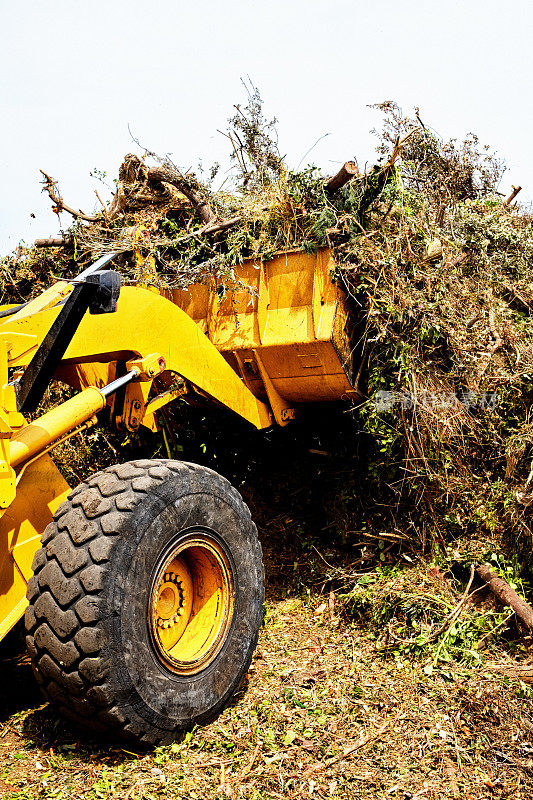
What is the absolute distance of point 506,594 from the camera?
15.0 feet

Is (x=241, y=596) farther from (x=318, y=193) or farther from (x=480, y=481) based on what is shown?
(x=318, y=193)

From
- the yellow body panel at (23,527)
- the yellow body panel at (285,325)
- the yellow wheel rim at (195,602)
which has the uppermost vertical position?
the yellow body panel at (285,325)

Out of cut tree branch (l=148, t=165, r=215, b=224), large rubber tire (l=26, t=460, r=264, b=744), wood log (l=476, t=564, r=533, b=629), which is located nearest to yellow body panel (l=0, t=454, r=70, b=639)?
large rubber tire (l=26, t=460, r=264, b=744)

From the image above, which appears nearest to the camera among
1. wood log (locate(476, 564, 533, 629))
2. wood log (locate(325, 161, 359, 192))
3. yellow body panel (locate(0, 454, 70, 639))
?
yellow body panel (locate(0, 454, 70, 639))

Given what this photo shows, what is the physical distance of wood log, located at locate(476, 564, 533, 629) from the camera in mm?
4418

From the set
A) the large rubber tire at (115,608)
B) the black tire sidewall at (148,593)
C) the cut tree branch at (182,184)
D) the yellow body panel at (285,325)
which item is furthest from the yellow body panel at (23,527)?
the cut tree branch at (182,184)

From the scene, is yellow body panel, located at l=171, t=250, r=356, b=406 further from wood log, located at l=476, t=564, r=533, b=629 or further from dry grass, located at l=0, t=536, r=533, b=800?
dry grass, located at l=0, t=536, r=533, b=800

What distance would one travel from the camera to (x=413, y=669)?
13.7 feet

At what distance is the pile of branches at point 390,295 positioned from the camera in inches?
195

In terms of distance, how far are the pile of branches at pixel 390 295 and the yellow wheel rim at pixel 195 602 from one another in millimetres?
1798

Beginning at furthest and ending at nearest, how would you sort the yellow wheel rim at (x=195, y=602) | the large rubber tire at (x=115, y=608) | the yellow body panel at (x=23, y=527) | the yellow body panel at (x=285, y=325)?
the yellow body panel at (x=285, y=325), the yellow wheel rim at (x=195, y=602), the yellow body panel at (x=23, y=527), the large rubber tire at (x=115, y=608)

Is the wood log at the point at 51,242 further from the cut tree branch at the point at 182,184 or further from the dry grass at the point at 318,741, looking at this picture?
the dry grass at the point at 318,741

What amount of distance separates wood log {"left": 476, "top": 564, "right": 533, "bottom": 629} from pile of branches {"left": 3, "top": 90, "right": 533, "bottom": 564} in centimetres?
26

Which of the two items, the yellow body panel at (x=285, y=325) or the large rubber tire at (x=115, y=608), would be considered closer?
the large rubber tire at (x=115, y=608)
